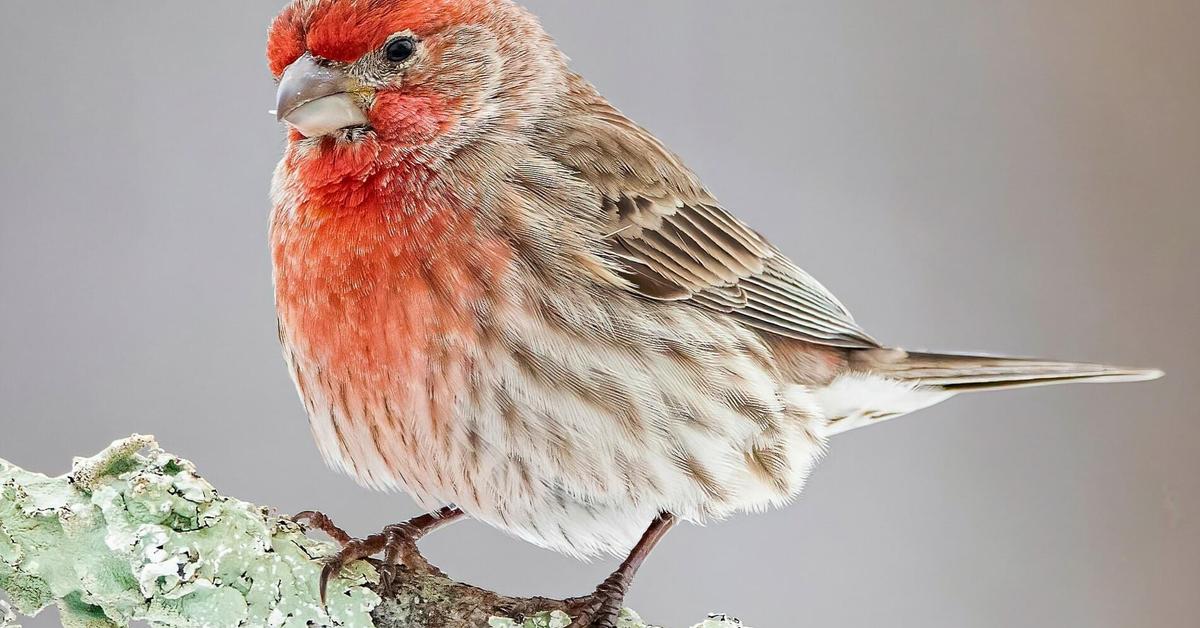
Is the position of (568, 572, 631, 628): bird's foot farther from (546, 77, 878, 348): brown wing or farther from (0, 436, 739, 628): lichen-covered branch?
(546, 77, 878, 348): brown wing

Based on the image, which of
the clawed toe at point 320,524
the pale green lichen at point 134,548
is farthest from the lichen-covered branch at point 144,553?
the clawed toe at point 320,524

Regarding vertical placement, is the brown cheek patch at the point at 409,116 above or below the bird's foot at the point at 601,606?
above

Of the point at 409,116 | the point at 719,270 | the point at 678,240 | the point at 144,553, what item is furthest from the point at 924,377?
the point at 144,553

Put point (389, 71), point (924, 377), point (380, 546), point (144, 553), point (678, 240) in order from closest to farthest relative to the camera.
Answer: point (144, 553), point (380, 546), point (389, 71), point (678, 240), point (924, 377)

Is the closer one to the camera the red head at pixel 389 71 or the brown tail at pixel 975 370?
the red head at pixel 389 71

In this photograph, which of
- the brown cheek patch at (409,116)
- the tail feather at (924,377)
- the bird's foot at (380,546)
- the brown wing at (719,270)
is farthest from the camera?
the tail feather at (924,377)

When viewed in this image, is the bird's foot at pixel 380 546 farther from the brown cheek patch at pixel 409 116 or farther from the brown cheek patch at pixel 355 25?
the brown cheek patch at pixel 355 25

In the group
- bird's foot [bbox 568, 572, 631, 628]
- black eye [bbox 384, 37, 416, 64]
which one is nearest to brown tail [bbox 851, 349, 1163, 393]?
bird's foot [bbox 568, 572, 631, 628]

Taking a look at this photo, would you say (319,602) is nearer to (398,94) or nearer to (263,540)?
(263,540)

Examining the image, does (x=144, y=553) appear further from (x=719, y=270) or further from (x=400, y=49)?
(x=719, y=270)
